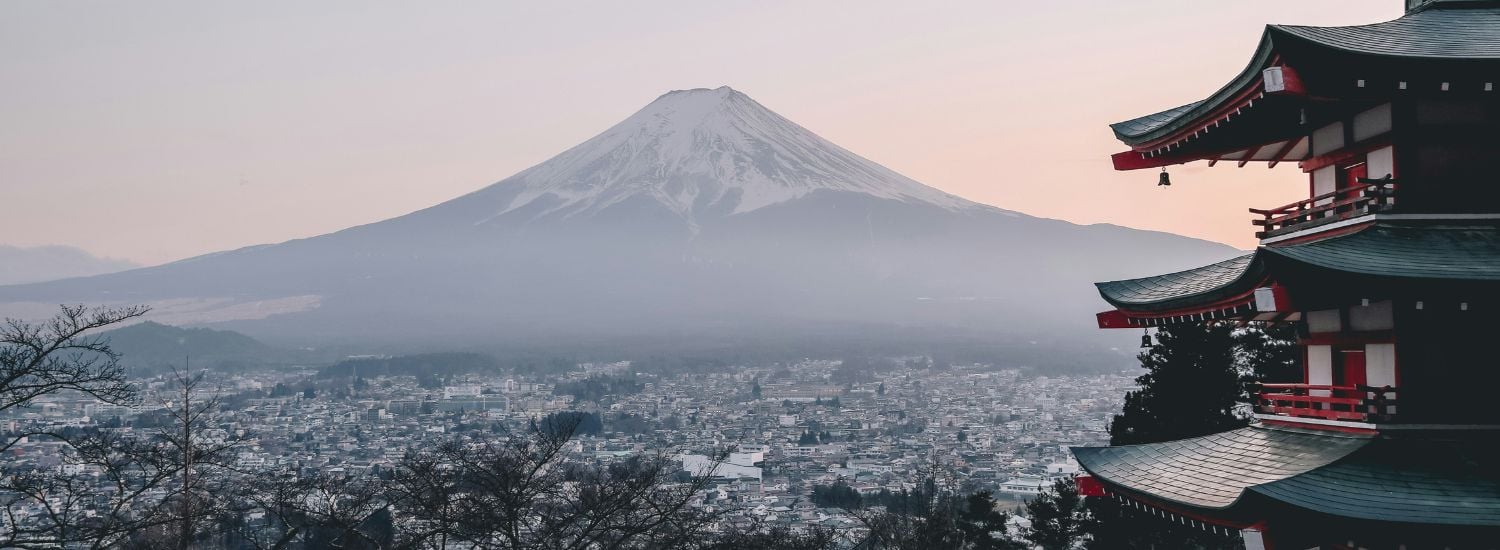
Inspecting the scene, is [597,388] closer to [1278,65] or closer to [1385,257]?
[1278,65]

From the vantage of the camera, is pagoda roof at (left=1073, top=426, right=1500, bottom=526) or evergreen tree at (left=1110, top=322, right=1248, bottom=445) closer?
pagoda roof at (left=1073, top=426, right=1500, bottom=526)

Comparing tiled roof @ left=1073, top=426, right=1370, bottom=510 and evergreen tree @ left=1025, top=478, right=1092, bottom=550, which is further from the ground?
tiled roof @ left=1073, top=426, right=1370, bottom=510

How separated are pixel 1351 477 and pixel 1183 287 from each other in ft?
8.83

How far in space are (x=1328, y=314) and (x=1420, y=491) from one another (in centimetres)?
223

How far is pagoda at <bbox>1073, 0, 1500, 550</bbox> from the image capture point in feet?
35.3

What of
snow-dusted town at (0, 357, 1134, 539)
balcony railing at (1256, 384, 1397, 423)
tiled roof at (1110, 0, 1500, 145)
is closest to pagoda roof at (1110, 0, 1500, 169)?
tiled roof at (1110, 0, 1500, 145)

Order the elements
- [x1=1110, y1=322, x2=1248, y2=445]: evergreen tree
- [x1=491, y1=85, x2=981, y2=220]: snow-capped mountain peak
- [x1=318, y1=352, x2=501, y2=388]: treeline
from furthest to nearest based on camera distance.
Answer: [x1=491, y1=85, x2=981, y2=220]: snow-capped mountain peak < [x1=318, y1=352, x2=501, y2=388]: treeline < [x1=1110, y1=322, x2=1248, y2=445]: evergreen tree

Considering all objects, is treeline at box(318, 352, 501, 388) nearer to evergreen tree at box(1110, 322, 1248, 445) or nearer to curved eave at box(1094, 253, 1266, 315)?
evergreen tree at box(1110, 322, 1248, 445)

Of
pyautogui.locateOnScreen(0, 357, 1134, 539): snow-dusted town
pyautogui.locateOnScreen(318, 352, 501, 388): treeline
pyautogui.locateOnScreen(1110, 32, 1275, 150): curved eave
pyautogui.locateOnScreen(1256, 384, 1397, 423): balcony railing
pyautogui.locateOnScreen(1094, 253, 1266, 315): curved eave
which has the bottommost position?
pyautogui.locateOnScreen(0, 357, 1134, 539): snow-dusted town

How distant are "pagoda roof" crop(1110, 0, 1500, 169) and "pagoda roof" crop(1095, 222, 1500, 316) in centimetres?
128

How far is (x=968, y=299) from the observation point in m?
174

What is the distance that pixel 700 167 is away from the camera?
191 meters

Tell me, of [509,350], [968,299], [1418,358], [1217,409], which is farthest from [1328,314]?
[968,299]

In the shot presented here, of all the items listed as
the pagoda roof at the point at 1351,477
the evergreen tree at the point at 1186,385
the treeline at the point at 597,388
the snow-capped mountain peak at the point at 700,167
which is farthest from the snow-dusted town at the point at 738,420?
the snow-capped mountain peak at the point at 700,167
